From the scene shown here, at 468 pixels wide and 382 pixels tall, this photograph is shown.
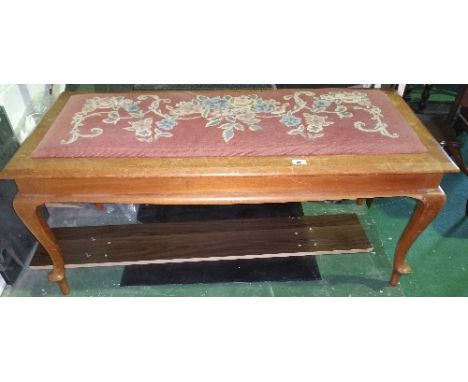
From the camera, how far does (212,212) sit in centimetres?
240

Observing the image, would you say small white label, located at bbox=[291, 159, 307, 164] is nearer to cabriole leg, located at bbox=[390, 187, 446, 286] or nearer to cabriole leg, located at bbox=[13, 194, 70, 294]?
cabriole leg, located at bbox=[390, 187, 446, 286]

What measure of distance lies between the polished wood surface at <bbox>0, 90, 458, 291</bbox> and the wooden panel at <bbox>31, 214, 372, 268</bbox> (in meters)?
0.51

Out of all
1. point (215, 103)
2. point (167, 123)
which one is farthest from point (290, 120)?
point (167, 123)

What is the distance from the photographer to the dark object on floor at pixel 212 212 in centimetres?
235

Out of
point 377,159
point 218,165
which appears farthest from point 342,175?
point 218,165

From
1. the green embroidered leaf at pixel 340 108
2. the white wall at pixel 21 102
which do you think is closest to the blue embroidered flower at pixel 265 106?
the green embroidered leaf at pixel 340 108

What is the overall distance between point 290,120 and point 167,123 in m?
0.53

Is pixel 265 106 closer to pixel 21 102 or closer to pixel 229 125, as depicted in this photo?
pixel 229 125

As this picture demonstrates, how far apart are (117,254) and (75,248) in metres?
0.24

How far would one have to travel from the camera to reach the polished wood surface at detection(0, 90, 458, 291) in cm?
135

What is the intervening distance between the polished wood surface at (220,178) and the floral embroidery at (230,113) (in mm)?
147

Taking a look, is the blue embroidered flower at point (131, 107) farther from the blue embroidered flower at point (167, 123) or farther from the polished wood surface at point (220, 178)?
the polished wood surface at point (220, 178)

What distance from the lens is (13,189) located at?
195 centimetres

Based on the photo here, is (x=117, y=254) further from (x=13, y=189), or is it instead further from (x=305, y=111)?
(x=305, y=111)
